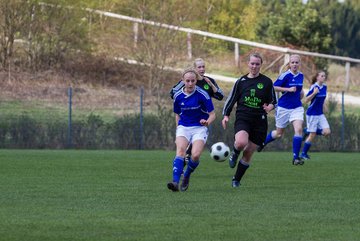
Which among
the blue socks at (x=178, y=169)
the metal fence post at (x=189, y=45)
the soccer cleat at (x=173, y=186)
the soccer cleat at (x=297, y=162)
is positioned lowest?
the soccer cleat at (x=297, y=162)

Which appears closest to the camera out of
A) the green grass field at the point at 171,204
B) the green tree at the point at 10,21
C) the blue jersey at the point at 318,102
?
the green grass field at the point at 171,204

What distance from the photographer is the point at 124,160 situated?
21594 millimetres

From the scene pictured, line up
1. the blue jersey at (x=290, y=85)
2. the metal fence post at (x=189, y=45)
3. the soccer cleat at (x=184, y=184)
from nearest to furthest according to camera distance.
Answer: the soccer cleat at (x=184, y=184), the blue jersey at (x=290, y=85), the metal fence post at (x=189, y=45)

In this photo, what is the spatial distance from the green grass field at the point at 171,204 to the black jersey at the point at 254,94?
107cm

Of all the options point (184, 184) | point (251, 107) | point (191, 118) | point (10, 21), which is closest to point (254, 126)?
point (251, 107)

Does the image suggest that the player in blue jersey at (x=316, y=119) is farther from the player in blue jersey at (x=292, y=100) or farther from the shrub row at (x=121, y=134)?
the shrub row at (x=121, y=134)

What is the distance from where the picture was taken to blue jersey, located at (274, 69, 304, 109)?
19469 millimetres

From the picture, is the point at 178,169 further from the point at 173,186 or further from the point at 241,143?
the point at 241,143

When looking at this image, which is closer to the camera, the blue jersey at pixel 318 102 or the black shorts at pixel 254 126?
the black shorts at pixel 254 126

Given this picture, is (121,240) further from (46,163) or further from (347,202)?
(46,163)

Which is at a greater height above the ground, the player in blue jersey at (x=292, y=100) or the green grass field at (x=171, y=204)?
the player in blue jersey at (x=292, y=100)

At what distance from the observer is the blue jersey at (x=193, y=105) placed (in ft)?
44.6

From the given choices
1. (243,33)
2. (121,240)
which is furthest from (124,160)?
(243,33)

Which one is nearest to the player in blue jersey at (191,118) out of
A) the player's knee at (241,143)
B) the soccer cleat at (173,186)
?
the soccer cleat at (173,186)
